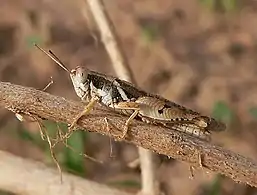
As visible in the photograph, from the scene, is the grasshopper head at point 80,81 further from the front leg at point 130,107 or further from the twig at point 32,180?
the twig at point 32,180

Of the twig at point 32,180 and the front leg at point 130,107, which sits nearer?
the front leg at point 130,107

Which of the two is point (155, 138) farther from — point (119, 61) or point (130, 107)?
point (119, 61)

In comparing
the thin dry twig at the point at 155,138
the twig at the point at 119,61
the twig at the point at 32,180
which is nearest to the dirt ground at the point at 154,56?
the twig at the point at 119,61

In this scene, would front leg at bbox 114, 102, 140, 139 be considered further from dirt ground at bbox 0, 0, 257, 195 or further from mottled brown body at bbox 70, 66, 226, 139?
dirt ground at bbox 0, 0, 257, 195

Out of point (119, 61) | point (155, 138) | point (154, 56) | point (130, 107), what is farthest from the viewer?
point (154, 56)

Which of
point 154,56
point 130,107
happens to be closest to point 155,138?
point 130,107

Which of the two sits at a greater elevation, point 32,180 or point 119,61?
point 119,61

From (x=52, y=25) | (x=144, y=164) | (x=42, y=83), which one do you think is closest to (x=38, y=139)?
(x=144, y=164)
